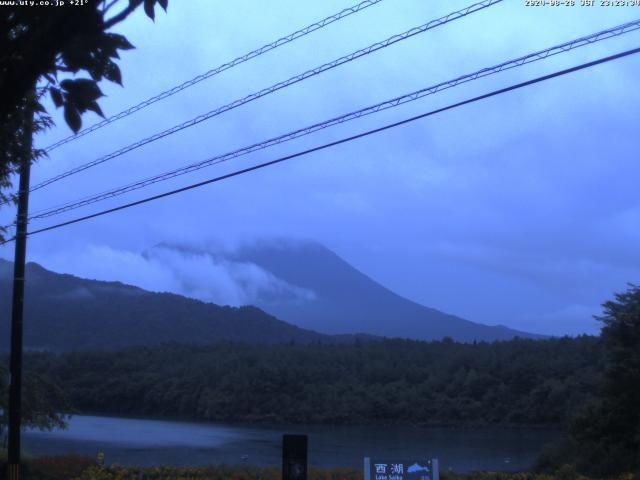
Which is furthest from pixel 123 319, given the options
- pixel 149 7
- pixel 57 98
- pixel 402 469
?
pixel 149 7

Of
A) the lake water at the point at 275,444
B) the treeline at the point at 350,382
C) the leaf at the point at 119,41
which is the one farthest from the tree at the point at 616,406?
the leaf at the point at 119,41

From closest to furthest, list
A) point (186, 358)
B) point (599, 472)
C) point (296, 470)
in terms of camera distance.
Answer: point (296, 470) < point (599, 472) < point (186, 358)

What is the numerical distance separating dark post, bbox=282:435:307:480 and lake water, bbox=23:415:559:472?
7.96 m

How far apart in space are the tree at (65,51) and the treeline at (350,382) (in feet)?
77.5

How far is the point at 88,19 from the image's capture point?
336 cm

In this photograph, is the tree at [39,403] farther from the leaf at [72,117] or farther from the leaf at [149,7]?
the leaf at [149,7]

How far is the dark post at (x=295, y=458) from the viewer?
988 cm

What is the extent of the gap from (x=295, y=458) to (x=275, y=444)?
13.6m

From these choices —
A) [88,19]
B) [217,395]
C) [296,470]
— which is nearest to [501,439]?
[217,395]

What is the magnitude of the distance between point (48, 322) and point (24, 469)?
39241mm

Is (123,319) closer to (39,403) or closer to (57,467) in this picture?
(39,403)

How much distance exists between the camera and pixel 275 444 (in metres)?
23.1

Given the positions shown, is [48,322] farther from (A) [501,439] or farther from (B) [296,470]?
(B) [296,470]

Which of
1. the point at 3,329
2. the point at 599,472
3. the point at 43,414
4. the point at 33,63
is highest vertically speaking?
the point at 3,329
